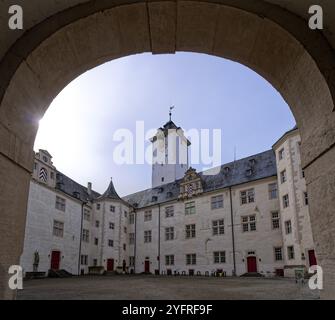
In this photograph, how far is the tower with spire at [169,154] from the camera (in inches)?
1992

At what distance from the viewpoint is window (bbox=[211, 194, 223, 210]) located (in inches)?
1257

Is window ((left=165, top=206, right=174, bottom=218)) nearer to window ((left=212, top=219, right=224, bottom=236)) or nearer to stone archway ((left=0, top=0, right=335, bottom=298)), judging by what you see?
window ((left=212, top=219, right=224, bottom=236))

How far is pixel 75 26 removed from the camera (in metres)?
4.20

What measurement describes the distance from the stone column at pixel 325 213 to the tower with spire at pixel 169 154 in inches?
1785

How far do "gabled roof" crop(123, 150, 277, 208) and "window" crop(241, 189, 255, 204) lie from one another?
100 cm

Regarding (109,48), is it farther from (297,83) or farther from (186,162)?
(186,162)

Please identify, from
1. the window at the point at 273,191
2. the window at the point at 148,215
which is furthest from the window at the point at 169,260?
the window at the point at 273,191

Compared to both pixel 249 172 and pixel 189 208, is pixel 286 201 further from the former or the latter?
pixel 189 208

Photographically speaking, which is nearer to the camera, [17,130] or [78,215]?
[17,130]

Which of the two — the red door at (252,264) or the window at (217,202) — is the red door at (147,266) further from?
the red door at (252,264)

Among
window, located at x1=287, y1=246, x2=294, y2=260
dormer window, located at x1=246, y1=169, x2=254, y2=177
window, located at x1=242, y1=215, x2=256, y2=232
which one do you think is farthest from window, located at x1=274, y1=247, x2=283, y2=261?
dormer window, located at x1=246, y1=169, x2=254, y2=177
